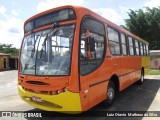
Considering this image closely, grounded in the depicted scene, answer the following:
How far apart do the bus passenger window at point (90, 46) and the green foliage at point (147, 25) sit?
A: 3226 cm

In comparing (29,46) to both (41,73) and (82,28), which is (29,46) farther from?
(82,28)

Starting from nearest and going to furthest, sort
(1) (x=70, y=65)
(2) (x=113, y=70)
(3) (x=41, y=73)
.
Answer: (1) (x=70, y=65)
(3) (x=41, y=73)
(2) (x=113, y=70)

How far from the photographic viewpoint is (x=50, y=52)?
6.04 metres

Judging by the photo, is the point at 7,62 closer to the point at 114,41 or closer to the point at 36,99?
the point at 114,41

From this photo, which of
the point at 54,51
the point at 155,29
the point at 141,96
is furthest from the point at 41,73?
the point at 155,29

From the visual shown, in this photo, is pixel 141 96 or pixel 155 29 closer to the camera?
pixel 141 96

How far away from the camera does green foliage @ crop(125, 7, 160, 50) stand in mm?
37062

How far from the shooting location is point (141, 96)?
9.58 metres

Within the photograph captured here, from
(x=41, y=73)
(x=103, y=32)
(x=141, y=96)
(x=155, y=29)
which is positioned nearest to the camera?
(x=41, y=73)

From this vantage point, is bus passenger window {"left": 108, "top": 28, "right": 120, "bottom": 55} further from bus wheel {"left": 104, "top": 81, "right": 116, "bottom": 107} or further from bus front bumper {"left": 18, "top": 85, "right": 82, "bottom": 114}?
bus front bumper {"left": 18, "top": 85, "right": 82, "bottom": 114}

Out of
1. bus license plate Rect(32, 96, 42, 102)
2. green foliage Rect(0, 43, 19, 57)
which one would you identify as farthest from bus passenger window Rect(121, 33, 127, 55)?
green foliage Rect(0, 43, 19, 57)

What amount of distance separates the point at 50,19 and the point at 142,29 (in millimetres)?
33575

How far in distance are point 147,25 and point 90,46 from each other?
33.7 m

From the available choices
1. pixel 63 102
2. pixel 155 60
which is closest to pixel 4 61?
pixel 155 60
